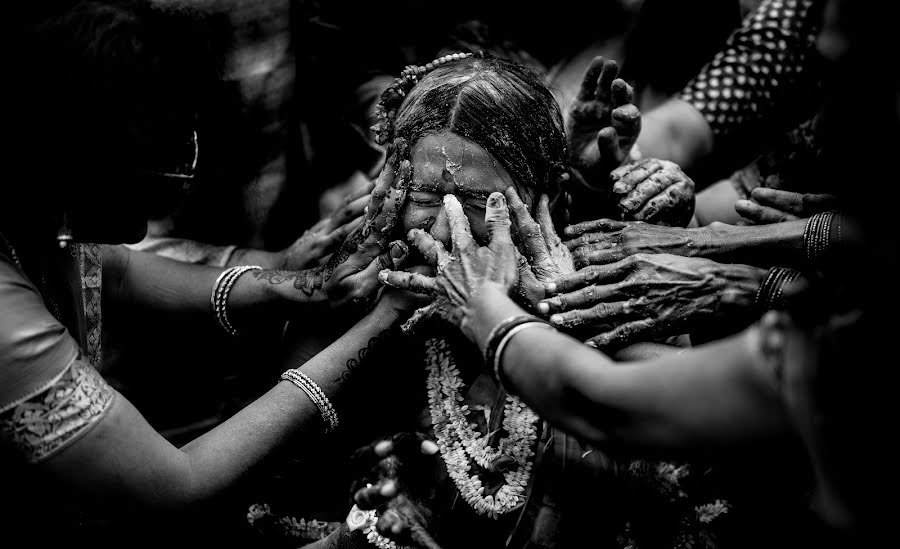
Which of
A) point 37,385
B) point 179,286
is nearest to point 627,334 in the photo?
point 37,385

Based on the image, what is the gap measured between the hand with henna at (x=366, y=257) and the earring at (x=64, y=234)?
32.9 inches

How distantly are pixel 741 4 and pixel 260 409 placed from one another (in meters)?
3.58

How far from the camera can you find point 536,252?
232cm

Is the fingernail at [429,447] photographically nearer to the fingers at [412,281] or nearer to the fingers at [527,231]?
the fingers at [412,281]

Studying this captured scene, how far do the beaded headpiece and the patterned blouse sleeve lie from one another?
1238 mm

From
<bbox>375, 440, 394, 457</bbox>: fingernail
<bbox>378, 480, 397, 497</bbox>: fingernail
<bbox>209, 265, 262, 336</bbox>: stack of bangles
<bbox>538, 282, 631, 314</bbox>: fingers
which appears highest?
<bbox>538, 282, 631, 314</bbox>: fingers

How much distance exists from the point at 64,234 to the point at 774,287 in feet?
7.25

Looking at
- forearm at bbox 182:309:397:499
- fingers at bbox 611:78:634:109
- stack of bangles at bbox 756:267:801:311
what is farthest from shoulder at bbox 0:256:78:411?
stack of bangles at bbox 756:267:801:311

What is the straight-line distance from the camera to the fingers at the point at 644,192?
2670 mm

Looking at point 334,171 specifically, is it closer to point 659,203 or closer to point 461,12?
point 461,12

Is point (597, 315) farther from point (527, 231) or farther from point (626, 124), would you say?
point (626, 124)

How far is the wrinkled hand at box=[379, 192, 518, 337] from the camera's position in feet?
6.63

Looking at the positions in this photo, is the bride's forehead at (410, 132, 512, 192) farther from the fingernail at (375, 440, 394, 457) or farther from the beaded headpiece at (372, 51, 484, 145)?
the fingernail at (375, 440, 394, 457)

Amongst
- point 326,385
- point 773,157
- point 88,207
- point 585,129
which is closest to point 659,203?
point 585,129
